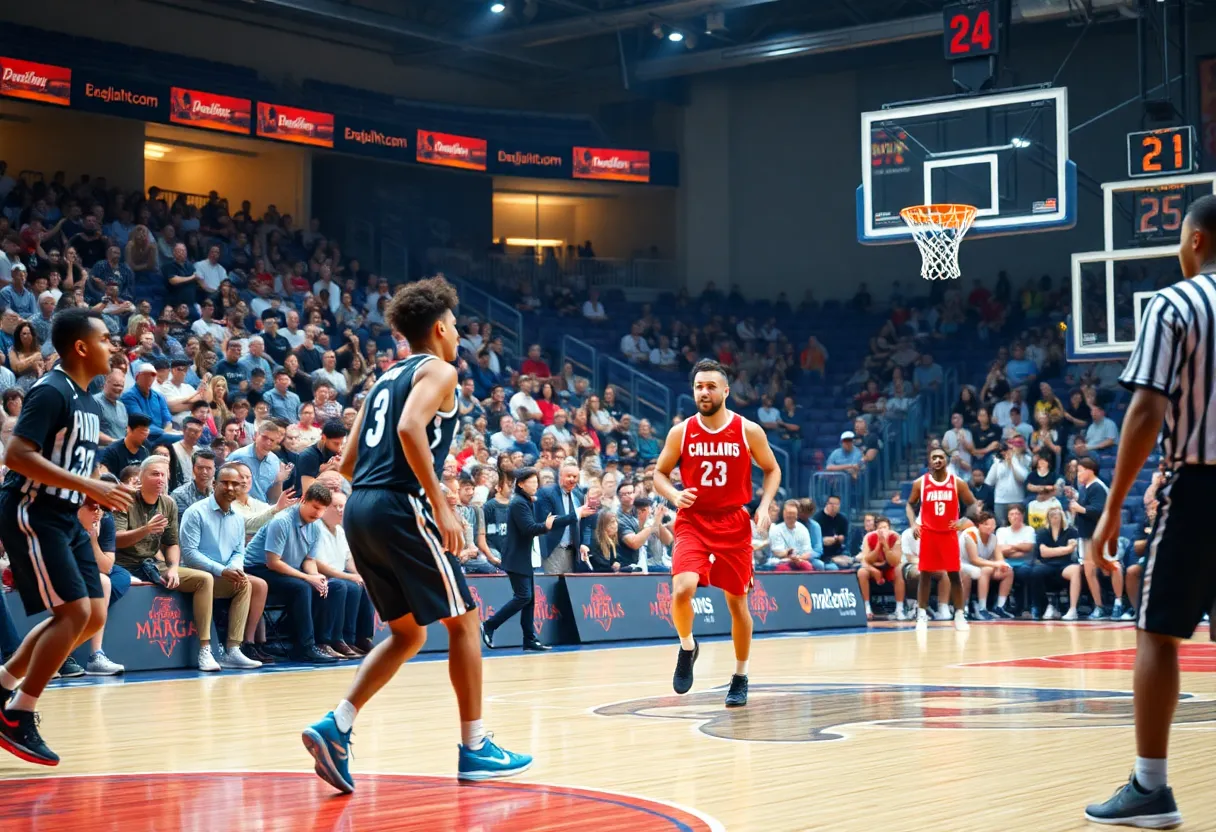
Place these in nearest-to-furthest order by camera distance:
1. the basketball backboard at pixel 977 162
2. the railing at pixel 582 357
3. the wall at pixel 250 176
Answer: the basketball backboard at pixel 977 162 < the railing at pixel 582 357 < the wall at pixel 250 176

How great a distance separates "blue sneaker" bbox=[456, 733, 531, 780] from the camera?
18.2ft

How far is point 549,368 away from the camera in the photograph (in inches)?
1010

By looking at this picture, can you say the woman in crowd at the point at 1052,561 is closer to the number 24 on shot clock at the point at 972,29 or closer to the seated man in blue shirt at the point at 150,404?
the number 24 on shot clock at the point at 972,29

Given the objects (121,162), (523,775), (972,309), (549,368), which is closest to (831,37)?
(972,309)

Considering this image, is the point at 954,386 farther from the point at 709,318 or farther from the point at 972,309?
the point at 709,318

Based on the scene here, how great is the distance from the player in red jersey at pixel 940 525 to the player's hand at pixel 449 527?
11370 mm

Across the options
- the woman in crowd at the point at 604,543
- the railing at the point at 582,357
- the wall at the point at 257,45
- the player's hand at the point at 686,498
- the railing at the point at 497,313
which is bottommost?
the woman in crowd at the point at 604,543

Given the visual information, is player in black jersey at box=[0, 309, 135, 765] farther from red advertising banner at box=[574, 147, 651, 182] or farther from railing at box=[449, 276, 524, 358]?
red advertising banner at box=[574, 147, 651, 182]

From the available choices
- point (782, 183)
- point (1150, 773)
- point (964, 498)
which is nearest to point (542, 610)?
point (964, 498)

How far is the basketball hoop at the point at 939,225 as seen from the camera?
55.4 ft

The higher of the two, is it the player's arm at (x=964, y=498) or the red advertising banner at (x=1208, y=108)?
the red advertising banner at (x=1208, y=108)

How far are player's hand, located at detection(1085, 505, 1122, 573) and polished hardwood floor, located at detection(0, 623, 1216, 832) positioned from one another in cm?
83

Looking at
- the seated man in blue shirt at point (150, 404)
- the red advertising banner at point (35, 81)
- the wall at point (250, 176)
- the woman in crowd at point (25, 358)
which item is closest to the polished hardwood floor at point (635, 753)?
the seated man in blue shirt at point (150, 404)

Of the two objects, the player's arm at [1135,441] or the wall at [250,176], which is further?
the wall at [250,176]
